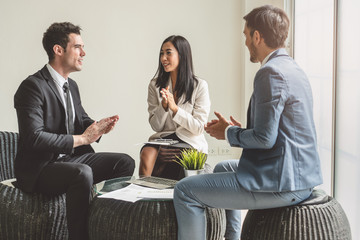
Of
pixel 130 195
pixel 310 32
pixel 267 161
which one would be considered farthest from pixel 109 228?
pixel 310 32

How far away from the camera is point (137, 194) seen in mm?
1820

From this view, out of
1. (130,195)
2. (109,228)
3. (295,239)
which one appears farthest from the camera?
(130,195)

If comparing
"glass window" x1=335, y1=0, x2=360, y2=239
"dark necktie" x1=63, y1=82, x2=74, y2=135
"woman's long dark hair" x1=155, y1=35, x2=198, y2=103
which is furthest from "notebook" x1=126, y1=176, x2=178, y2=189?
"glass window" x1=335, y1=0, x2=360, y2=239

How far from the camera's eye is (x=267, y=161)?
151cm

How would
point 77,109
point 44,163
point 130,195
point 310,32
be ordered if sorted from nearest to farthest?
1. point 130,195
2. point 44,163
3. point 77,109
4. point 310,32

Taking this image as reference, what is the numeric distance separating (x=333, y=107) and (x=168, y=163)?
109 cm

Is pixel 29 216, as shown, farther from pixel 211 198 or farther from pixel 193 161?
pixel 211 198

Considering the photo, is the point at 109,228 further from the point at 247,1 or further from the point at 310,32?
the point at 247,1

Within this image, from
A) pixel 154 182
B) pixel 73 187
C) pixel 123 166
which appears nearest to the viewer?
pixel 73 187

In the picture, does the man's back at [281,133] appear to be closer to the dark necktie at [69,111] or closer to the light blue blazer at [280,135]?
the light blue blazer at [280,135]

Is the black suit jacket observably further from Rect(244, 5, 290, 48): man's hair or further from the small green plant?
Rect(244, 5, 290, 48): man's hair

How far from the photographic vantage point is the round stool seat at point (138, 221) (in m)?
1.65

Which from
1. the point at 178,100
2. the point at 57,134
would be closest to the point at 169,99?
the point at 178,100

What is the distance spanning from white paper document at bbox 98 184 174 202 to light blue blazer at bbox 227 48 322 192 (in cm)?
44
